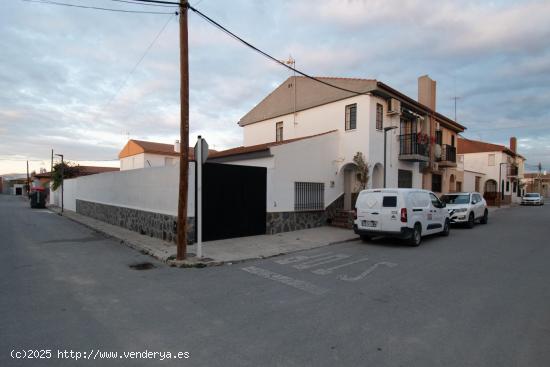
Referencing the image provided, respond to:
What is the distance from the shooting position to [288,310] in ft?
16.1

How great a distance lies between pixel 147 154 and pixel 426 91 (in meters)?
28.1

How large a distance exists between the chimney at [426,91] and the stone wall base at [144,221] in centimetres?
1917

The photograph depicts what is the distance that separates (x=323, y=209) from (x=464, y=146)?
3687cm

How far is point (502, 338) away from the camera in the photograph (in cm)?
399

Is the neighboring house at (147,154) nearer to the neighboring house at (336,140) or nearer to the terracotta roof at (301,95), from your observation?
the terracotta roof at (301,95)

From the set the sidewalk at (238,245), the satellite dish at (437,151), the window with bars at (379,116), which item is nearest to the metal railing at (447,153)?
the satellite dish at (437,151)

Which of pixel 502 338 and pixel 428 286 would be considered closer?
pixel 502 338

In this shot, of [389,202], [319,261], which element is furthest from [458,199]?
[319,261]

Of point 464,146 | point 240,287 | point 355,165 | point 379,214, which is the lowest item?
point 240,287

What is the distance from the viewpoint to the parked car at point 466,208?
15.7 m

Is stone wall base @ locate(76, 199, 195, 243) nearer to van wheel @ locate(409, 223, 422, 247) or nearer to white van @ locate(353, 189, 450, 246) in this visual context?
white van @ locate(353, 189, 450, 246)

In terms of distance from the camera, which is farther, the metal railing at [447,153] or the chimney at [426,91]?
the metal railing at [447,153]

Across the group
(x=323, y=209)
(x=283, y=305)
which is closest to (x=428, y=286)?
(x=283, y=305)

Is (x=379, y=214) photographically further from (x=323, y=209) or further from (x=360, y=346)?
(x=360, y=346)
